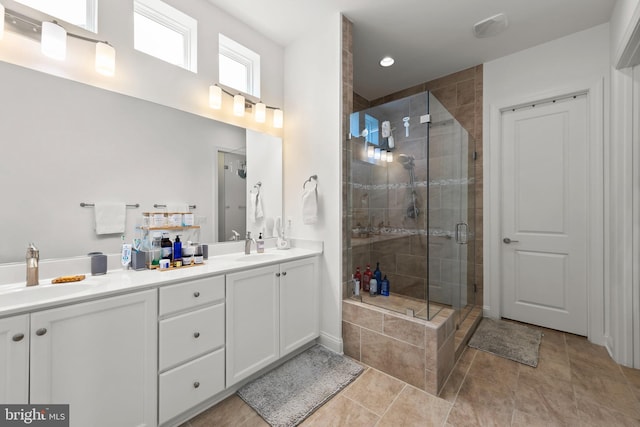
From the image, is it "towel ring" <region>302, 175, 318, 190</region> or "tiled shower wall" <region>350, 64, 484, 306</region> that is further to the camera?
"tiled shower wall" <region>350, 64, 484, 306</region>

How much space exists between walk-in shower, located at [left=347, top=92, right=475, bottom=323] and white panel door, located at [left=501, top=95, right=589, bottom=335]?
0.50 meters

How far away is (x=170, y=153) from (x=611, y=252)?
362 cm

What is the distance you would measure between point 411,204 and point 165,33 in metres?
2.43

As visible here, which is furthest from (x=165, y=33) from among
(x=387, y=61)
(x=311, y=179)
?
(x=387, y=61)

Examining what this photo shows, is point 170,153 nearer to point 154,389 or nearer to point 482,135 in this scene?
point 154,389

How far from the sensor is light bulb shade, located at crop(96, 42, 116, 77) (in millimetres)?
1547

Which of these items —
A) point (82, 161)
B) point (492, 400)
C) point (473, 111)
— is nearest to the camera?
point (82, 161)

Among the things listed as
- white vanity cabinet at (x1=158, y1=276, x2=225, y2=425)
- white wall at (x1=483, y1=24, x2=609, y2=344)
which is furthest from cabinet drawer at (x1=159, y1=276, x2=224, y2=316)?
white wall at (x1=483, y1=24, x2=609, y2=344)

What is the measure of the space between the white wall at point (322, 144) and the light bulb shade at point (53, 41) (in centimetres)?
160

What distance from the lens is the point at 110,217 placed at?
1.61 m

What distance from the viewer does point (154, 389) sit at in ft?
4.32

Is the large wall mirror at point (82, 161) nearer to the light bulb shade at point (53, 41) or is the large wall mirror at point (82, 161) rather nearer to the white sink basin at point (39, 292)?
the light bulb shade at point (53, 41)

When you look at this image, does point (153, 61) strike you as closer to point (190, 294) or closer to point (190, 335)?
point (190, 294)

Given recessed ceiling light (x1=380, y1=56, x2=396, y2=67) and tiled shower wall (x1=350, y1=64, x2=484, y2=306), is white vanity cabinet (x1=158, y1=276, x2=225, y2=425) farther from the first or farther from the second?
recessed ceiling light (x1=380, y1=56, x2=396, y2=67)
